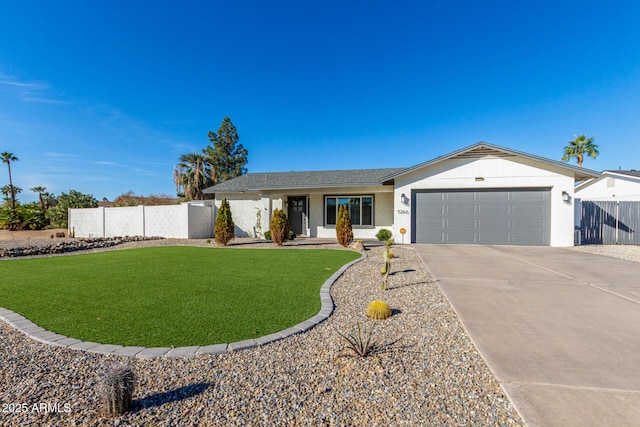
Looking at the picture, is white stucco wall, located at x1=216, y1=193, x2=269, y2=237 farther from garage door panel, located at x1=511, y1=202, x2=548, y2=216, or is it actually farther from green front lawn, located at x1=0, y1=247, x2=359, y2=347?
garage door panel, located at x1=511, y1=202, x2=548, y2=216

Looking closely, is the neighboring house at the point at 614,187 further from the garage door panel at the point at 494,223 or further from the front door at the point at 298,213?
the front door at the point at 298,213

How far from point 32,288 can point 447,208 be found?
1432cm

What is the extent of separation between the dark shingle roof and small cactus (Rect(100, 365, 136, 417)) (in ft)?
40.2

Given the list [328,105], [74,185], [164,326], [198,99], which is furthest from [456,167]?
[74,185]

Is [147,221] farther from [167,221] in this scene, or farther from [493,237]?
[493,237]

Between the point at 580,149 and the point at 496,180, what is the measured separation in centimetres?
2340

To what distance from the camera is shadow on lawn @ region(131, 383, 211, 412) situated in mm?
2098

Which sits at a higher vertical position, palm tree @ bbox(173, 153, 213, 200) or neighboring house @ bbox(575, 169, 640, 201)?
palm tree @ bbox(173, 153, 213, 200)

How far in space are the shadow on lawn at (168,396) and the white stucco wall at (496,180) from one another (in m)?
12.0

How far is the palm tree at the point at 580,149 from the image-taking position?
25672mm

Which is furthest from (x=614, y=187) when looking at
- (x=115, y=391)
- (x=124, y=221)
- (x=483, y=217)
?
(x=124, y=221)

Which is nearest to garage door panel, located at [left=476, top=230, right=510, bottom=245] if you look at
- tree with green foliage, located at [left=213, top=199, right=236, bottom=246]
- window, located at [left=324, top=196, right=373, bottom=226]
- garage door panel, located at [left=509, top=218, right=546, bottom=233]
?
garage door panel, located at [left=509, top=218, right=546, bottom=233]

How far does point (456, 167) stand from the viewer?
41.0ft

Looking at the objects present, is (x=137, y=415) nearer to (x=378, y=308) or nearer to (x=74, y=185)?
(x=378, y=308)
